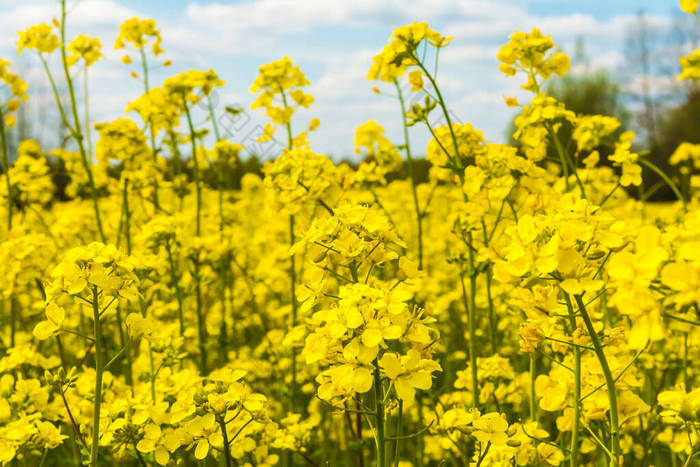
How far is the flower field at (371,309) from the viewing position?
156cm

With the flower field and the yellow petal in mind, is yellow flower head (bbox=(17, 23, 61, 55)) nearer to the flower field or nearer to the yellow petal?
the flower field

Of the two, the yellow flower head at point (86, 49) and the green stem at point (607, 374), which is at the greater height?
the yellow flower head at point (86, 49)

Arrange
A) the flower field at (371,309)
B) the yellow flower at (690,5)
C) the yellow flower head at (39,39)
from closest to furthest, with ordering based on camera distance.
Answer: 1. the flower field at (371,309)
2. the yellow flower at (690,5)
3. the yellow flower head at (39,39)

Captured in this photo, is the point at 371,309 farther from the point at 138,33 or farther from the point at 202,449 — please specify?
the point at 138,33

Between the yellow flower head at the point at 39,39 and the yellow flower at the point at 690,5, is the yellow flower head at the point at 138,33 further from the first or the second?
the yellow flower at the point at 690,5

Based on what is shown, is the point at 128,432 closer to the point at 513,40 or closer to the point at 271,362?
the point at 271,362

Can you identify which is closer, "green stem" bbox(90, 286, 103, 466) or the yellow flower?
"green stem" bbox(90, 286, 103, 466)

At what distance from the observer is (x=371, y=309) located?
1535 mm

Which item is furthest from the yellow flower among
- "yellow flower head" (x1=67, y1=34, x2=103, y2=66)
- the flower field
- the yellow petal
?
"yellow flower head" (x1=67, y1=34, x2=103, y2=66)

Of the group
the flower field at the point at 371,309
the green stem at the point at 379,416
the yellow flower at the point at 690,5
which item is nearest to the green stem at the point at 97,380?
the flower field at the point at 371,309

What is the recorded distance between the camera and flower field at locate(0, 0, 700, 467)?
1564mm

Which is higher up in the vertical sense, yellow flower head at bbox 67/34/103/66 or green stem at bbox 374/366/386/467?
yellow flower head at bbox 67/34/103/66

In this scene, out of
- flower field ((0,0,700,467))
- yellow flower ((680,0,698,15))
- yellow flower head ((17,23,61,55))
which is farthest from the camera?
yellow flower head ((17,23,61,55))

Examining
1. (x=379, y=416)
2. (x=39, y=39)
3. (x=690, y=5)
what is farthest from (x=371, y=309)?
(x=39, y=39)
